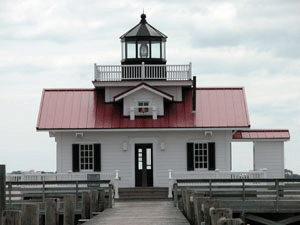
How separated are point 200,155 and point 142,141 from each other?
256 centimetres

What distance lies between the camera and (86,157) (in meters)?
38.7

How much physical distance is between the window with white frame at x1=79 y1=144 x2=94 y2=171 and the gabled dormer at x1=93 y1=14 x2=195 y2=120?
222 cm

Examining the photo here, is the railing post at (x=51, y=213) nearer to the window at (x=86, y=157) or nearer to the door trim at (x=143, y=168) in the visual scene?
the window at (x=86, y=157)

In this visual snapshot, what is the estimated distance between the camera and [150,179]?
3875cm

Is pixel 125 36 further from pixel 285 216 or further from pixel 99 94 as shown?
pixel 285 216

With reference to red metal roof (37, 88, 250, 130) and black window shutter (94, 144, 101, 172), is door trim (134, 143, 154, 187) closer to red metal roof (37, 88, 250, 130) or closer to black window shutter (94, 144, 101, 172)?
red metal roof (37, 88, 250, 130)

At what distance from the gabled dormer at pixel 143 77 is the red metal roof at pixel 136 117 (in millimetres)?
454

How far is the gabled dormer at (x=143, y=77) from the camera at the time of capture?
39375mm

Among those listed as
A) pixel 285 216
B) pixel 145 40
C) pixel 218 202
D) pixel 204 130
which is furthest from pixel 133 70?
pixel 218 202

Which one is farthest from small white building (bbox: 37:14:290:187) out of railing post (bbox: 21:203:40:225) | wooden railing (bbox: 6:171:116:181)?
railing post (bbox: 21:203:40:225)

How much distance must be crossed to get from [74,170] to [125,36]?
22.6 feet

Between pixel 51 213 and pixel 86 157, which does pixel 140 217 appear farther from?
pixel 86 157

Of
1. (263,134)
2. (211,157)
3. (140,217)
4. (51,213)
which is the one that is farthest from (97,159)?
(51,213)

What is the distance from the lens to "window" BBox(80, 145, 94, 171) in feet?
126
